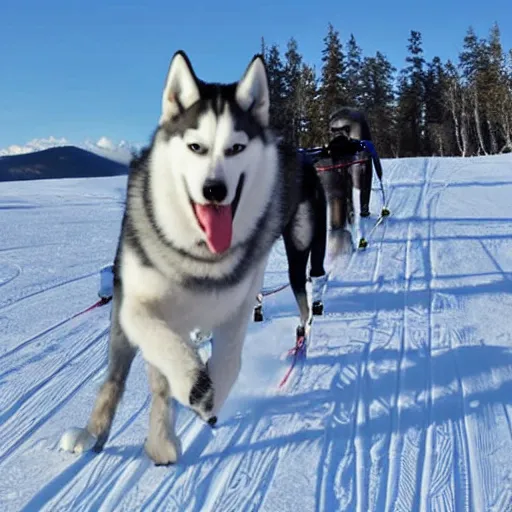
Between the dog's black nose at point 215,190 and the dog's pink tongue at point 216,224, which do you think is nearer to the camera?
the dog's black nose at point 215,190

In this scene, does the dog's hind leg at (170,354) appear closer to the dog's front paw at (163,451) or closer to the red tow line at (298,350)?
the dog's front paw at (163,451)

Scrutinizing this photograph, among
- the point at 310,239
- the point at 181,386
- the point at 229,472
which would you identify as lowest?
the point at 229,472

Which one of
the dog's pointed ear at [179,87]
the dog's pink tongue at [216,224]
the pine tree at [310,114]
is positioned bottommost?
the dog's pink tongue at [216,224]

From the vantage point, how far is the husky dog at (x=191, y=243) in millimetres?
2309

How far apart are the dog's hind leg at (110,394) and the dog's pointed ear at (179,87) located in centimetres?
91

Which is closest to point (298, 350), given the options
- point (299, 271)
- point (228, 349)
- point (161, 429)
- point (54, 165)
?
point (299, 271)

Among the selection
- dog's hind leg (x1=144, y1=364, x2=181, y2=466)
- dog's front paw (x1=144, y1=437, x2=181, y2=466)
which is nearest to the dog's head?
dog's hind leg (x1=144, y1=364, x2=181, y2=466)

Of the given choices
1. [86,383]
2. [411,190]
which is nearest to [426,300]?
[86,383]

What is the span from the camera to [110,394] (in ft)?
9.32

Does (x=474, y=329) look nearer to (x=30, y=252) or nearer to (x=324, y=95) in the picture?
(x=30, y=252)

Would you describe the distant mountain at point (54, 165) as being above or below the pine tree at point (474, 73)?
below

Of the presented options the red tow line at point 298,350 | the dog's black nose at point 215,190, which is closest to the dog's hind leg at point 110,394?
the dog's black nose at point 215,190

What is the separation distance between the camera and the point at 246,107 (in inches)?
101

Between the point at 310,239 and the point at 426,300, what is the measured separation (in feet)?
5.21
